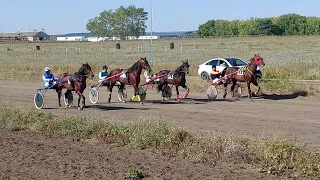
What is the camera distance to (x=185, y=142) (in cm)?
1315

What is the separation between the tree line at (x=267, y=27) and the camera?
167 metres

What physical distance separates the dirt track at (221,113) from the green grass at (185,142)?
0.66 m

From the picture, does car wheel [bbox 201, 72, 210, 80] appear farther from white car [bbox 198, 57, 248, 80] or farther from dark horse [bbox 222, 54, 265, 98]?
dark horse [bbox 222, 54, 265, 98]

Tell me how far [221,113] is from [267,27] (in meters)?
152

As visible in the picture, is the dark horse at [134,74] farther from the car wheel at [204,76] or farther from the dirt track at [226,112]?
the car wheel at [204,76]

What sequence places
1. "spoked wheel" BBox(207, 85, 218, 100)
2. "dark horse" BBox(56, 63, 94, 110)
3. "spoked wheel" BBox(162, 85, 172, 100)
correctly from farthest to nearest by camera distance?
"spoked wheel" BBox(207, 85, 218, 100), "spoked wheel" BBox(162, 85, 172, 100), "dark horse" BBox(56, 63, 94, 110)

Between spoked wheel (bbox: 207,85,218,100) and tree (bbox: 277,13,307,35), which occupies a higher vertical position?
tree (bbox: 277,13,307,35)

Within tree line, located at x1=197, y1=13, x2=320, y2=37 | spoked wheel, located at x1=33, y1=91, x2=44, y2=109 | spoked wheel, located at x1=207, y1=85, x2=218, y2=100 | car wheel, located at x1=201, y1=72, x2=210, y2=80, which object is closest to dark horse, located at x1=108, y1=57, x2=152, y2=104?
spoked wheel, located at x1=33, y1=91, x2=44, y2=109

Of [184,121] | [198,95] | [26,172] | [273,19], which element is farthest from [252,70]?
[273,19]

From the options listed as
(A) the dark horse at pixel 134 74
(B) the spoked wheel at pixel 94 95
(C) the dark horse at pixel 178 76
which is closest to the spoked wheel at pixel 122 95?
(A) the dark horse at pixel 134 74

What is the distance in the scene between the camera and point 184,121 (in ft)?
60.6

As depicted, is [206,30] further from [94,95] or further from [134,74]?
[134,74]

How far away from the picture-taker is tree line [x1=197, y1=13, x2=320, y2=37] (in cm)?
16725

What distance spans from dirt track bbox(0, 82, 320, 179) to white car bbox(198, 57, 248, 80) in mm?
4668
